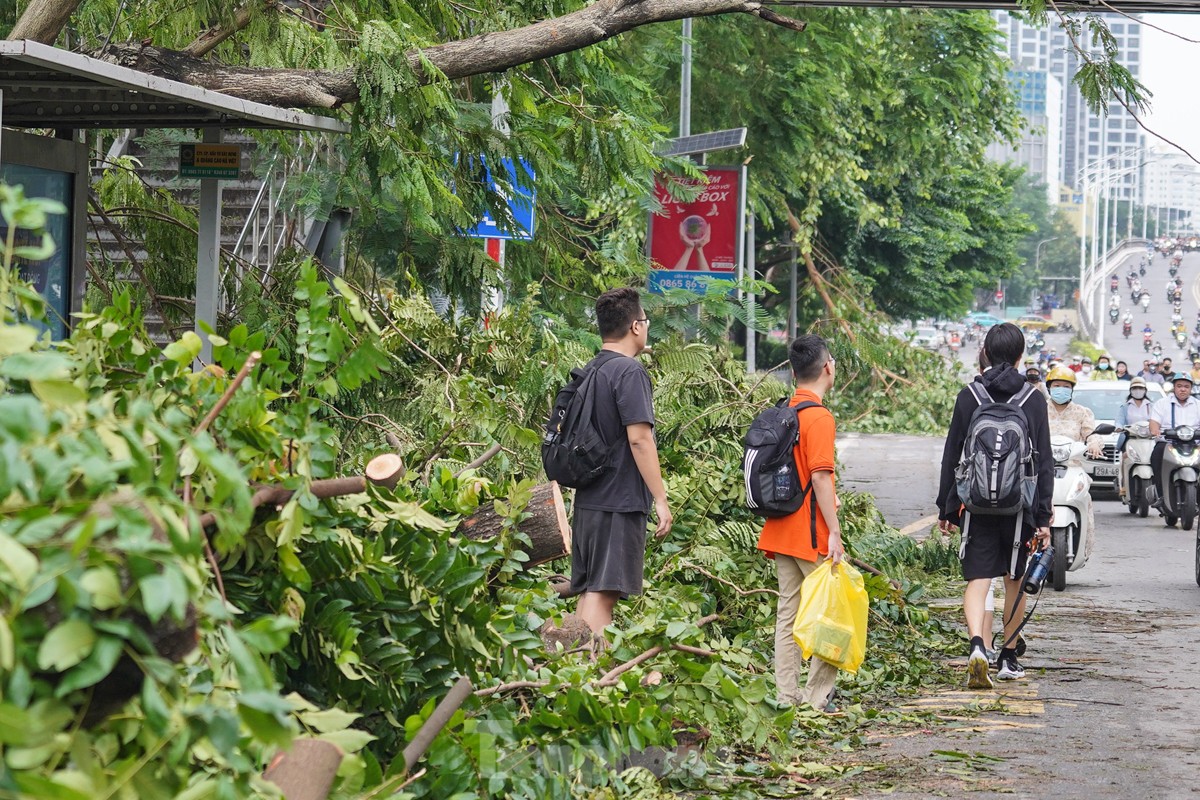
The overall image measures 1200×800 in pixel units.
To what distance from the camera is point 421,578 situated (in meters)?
4.43

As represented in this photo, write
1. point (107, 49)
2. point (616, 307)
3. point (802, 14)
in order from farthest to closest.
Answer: point (802, 14), point (107, 49), point (616, 307)

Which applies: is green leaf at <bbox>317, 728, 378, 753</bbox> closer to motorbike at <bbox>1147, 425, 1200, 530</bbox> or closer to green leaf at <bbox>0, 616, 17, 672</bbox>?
green leaf at <bbox>0, 616, 17, 672</bbox>

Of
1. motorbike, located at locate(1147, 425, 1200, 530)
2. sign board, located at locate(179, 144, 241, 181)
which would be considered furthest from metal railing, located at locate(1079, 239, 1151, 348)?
sign board, located at locate(179, 144, 241, 181)

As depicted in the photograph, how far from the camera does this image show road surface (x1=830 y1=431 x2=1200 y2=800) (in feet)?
19.0

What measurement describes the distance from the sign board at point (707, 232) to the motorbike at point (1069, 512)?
15.9ft

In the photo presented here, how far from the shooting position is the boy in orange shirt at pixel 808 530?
6.78 meters

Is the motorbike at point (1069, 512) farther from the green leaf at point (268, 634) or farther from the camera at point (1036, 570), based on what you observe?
the green leaf at point (268, 634)

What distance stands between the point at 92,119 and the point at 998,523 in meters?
4.92

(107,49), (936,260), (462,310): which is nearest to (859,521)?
(462,310)

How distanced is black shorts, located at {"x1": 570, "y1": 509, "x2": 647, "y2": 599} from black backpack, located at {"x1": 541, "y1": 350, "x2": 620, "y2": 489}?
6.9 inches

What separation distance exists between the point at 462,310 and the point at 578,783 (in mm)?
6278

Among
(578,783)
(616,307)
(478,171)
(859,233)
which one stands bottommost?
(578,783)

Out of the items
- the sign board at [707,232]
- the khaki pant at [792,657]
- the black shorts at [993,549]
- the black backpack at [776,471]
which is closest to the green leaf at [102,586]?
the black backpack at [776,471]

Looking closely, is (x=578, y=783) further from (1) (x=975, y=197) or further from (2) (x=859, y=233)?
(1) (x=975, y=197)
